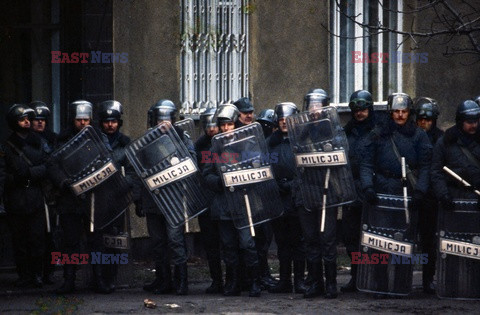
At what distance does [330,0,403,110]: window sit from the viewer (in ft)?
57.9

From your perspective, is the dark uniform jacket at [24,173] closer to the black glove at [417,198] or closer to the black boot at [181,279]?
the black boot at [181,279]

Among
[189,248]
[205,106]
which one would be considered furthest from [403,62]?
[189,248]

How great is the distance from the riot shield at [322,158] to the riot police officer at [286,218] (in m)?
0.46

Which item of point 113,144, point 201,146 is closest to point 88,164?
point 113,144

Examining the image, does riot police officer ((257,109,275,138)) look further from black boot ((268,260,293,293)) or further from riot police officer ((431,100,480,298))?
riot police officer ((431,100,480,298))

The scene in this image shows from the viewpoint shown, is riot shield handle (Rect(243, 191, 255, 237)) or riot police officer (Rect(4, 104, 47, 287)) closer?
riot shield handle (Rect(243, 191, 255, 237))

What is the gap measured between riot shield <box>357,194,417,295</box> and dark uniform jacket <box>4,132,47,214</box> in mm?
3565

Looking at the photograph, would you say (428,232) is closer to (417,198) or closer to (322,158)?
(417,198)

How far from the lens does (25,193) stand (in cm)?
1367

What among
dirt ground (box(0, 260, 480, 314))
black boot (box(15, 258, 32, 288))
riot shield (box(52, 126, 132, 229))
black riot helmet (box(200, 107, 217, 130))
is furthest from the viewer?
black boot (box(15, 258, 32, 288))

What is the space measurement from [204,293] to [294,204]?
1.36 m

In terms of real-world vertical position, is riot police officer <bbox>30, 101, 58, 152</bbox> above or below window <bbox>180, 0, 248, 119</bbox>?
below

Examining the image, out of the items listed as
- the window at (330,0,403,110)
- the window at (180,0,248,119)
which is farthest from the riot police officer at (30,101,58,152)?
the window at (330,0,403,110)

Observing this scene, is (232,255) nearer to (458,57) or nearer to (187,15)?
(187,15)
